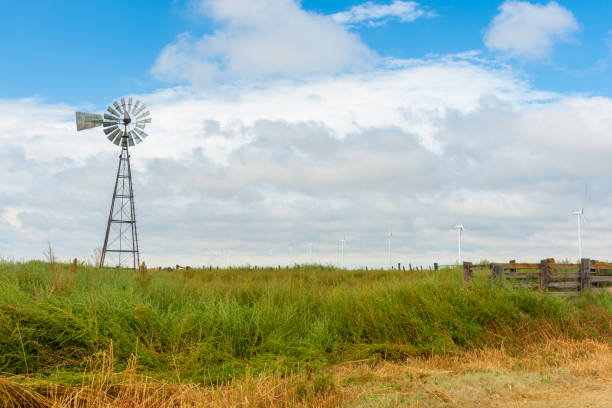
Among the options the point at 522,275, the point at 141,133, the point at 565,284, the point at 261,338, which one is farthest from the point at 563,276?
the point at 141,133

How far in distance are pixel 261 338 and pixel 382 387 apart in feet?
12.3

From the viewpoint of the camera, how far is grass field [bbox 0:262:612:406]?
7.32 metres

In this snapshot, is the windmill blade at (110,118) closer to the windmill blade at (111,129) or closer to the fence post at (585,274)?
the windmill blade at (111,129)

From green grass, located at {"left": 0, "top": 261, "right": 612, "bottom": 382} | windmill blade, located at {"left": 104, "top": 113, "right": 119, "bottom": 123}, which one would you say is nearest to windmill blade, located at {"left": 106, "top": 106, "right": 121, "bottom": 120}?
windmill blade, located at {"left": 104, "top": 113, "right": 119, "bottom": 123}

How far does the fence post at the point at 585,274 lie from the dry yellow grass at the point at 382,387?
1062cm

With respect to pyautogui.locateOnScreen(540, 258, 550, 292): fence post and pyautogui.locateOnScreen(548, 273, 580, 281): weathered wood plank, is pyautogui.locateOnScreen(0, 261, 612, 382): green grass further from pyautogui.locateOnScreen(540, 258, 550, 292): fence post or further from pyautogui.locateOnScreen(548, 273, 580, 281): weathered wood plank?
pyautogui.locateOnScreen(548, 273, 580, 281): weathered wood plank

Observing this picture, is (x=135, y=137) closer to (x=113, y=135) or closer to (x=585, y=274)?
(x=113, y=135)

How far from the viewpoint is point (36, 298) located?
10.3 m

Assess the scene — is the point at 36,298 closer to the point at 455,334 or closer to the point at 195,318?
the point at 195,318

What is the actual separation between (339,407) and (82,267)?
11.5 meters

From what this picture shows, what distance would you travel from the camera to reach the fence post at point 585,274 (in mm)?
20531

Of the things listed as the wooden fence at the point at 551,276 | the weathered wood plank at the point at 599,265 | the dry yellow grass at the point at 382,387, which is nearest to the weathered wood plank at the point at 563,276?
the wooden fence at the point at 551,276

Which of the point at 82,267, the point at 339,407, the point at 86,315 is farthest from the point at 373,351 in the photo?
the point at 82,267

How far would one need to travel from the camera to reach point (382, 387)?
26.8 ft
